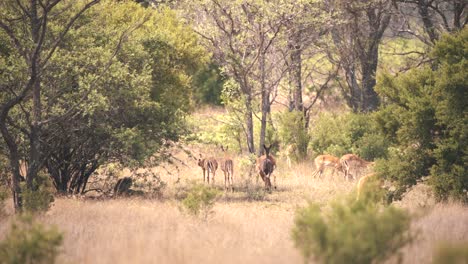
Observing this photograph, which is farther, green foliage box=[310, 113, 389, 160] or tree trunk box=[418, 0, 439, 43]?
green foliage box=[310, 113, 389, 160]

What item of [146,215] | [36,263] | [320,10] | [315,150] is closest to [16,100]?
[146,215]

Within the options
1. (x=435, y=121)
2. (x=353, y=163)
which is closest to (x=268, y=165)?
(x=353, y=163)

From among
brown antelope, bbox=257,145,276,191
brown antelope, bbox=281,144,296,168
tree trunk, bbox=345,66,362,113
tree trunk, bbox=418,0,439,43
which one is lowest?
brown antelope, bbox=257,145,276,191

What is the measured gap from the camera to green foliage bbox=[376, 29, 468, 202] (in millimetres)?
16250

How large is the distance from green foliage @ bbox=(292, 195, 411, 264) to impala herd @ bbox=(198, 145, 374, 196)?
38.3 feet

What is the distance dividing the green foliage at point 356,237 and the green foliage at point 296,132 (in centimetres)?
1939

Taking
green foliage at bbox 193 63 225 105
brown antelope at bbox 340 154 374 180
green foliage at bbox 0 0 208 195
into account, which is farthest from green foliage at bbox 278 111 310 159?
green foliage at bbox 193 63 225 105

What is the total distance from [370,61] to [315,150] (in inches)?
160

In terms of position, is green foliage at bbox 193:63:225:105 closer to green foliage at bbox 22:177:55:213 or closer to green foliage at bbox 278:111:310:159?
green foliage at bbox 278:111:310:159

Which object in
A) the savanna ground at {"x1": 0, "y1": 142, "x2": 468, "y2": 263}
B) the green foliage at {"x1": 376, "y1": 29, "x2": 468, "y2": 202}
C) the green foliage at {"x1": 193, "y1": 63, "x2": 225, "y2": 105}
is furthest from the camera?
the green foliage at {"x1": 193, "y1": 63, "x2": 225, "y2": 105}

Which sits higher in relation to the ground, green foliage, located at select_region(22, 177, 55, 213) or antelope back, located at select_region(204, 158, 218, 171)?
antelope back, located at select_region(204, 158, 218, 171)

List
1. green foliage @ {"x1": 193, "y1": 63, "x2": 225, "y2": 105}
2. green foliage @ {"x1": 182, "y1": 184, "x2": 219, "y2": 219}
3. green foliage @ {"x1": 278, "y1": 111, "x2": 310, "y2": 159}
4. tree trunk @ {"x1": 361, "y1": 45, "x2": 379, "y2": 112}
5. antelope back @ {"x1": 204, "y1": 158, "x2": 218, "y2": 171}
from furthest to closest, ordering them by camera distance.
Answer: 1. green foliage @ {"x1": 193, "y1": 63, "x2": 225, "y2": 105}
2. tree trunk @ {"x1": 361, "y1": 45, "x2": 379, "y2": 112}
3. green foliage @ {"x1": 278, "y1": 111, "x2": 310, "y2": 159}
4. antelope back @ {"x1": 204, "y1": 158, "x2": 218, "y2": 171}
5. green foliage @ {"x1": 182, "y1": 184, "x2": 219, "y2": 219}

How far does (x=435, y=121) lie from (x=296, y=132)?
1162 centimetres

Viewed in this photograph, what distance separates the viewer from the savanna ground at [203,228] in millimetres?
9234
